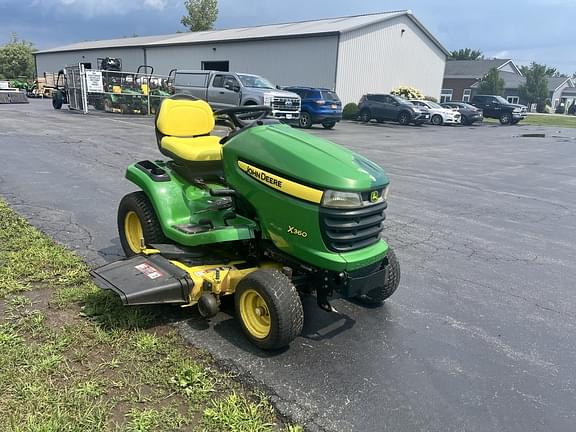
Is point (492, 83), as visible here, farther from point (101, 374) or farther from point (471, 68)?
point (101, 374)

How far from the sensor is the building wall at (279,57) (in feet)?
96.8

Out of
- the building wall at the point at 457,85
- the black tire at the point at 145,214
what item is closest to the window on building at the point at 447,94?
the building wall at the point at 457,85

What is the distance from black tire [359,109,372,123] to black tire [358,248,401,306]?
25.7m

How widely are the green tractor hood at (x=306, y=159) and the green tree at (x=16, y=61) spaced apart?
69.4 m

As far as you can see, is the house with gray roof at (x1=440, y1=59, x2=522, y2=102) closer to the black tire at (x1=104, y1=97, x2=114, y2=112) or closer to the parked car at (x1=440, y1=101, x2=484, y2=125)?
the parked car at (x1=440, y1=101, x2=484, y2=125)

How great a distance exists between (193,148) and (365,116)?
25889 millimetres

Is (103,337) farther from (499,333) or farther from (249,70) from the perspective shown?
(249,70)

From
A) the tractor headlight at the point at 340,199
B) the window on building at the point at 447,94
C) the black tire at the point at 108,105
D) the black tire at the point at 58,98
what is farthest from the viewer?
the window on building at the point at 447,94

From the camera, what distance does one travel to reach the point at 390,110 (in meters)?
27.8

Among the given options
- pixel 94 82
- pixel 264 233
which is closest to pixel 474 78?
pixel 94 82

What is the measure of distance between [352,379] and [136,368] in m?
1.29

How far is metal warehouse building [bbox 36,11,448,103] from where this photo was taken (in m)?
29.6

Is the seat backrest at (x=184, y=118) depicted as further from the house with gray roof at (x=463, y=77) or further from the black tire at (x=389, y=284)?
the house with gray roof at (x=463, y=77)

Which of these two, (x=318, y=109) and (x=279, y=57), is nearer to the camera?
(x=318, y=109)
